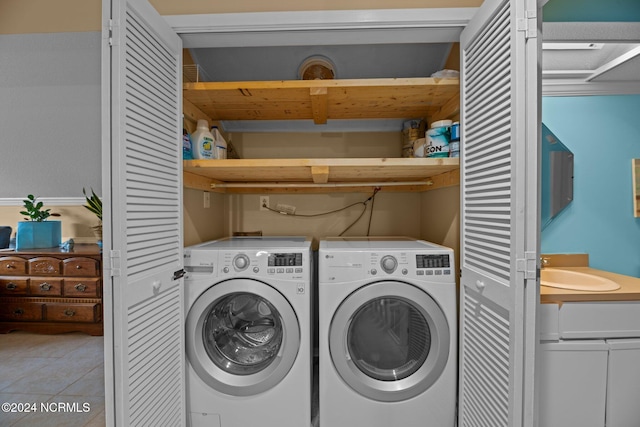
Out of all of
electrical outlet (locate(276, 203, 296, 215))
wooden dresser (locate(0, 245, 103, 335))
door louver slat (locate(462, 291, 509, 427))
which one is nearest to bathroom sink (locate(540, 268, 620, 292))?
door louver slat (locate(462, 291, 509, 427))

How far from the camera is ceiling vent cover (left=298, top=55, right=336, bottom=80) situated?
1.99 meters

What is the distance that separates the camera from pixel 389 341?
1.63 metres

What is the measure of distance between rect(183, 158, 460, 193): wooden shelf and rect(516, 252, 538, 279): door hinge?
0.66 m

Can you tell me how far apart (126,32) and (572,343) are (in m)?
2.12

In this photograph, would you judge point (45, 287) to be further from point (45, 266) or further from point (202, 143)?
point (202, 143)

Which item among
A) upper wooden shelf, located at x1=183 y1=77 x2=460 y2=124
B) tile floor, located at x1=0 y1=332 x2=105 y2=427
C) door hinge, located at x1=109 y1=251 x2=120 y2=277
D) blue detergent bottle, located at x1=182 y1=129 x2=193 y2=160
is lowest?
tile floor, located at x1=0 y1=332 x2=105 y2=427

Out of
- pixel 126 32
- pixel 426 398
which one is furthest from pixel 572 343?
pixel 126 32

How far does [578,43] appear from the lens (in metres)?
1.67

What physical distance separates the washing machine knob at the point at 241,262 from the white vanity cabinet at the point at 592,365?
4.40 feet

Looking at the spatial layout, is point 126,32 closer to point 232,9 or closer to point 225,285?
point 232,9

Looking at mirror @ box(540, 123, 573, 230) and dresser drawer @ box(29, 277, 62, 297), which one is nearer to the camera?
mirror @ box(540, 123, 573, 230)

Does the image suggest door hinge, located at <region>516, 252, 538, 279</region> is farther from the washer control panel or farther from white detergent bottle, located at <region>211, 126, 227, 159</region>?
white detergent bottle, located at <region>211, 126, 227, 159</region>

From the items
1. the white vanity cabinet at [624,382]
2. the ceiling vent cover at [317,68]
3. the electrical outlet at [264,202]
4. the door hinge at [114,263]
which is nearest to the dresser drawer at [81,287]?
the electrical outlet at [264,202]

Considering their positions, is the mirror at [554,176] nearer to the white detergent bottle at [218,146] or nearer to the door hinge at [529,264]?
the door hinge at [529,264]
